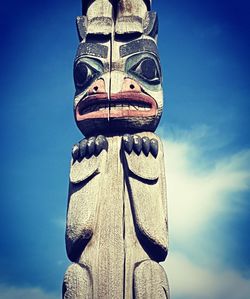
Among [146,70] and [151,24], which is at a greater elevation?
[151,24]

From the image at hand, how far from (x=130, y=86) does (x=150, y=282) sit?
9.13ft

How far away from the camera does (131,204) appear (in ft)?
21.5

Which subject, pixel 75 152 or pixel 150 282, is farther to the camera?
pixel 75 152

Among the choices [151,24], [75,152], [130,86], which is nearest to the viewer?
[75,152]

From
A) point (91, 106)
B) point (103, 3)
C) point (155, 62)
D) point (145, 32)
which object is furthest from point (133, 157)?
point (103, 3)

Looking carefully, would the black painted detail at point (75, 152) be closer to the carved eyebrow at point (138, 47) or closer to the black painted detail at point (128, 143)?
the black painted detail at point (128, 143)

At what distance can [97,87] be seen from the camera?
24.0 ft

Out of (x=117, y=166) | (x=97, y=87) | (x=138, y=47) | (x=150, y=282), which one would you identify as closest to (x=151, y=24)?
(x=138, y=47)

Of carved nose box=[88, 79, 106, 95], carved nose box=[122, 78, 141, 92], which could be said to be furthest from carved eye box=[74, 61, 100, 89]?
carved nose box=[122, 78, 141, 92]

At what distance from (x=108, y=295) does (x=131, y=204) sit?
3.90 feet

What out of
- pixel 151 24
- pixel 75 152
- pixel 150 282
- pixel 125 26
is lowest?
pixel 150 282

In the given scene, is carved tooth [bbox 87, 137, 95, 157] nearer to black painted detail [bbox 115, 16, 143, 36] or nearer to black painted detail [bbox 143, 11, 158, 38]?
black painted detail [bbox 115, 16, 143, 36]

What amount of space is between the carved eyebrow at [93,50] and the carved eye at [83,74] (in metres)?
0.19

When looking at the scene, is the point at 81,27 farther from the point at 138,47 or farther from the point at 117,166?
the point at 117,166
